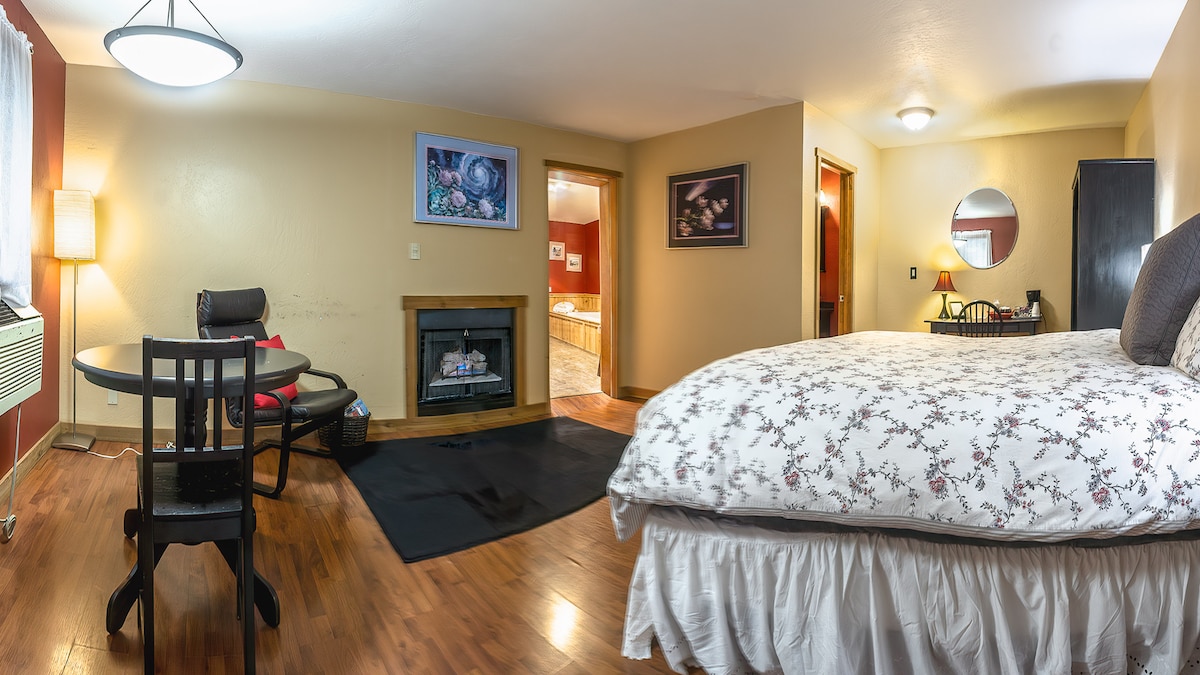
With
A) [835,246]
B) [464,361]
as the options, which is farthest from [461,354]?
[835,246]

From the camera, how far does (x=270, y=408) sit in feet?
10.7

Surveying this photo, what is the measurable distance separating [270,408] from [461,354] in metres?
1.70

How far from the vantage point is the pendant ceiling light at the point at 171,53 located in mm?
2279

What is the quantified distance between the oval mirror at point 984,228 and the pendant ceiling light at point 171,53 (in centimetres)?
573

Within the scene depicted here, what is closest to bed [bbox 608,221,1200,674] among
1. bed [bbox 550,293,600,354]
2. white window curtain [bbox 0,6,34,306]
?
white window curtain [bbox 0,6,34,306]

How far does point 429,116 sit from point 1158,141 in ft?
15.5

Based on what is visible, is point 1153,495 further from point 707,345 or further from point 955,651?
point 707,345

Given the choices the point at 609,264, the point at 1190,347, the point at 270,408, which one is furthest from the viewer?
the point at 609,264

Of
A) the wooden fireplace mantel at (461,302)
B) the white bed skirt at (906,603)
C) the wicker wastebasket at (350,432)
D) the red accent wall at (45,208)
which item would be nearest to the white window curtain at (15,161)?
the red accent wall at (45,208)

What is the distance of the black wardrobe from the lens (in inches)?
149

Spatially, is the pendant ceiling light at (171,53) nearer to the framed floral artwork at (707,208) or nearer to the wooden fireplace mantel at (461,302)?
the wooden fireplace mantel at (461,302)

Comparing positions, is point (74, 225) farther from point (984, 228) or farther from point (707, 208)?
point (984, 228)

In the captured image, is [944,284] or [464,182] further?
[944,284]

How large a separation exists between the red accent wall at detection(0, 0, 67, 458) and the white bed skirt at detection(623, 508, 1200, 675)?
10.8 feet
